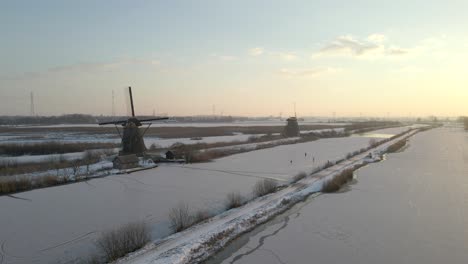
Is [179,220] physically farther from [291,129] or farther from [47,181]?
[291,129]

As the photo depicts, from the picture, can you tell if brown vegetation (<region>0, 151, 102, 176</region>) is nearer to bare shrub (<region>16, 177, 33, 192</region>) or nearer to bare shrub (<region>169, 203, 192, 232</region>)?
bare shrub (<region>16, 177, 33, 192</region>)

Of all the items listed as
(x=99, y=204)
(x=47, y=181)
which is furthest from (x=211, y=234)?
(x=47, y=181)

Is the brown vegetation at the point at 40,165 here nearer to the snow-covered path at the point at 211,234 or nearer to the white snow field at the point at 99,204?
the white snow field at the point at 99,204

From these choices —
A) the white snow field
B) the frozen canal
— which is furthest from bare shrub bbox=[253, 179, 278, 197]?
the frozen canal

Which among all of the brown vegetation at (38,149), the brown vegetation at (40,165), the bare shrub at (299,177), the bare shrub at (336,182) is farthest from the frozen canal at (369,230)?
the brown vegetation at (38,149)

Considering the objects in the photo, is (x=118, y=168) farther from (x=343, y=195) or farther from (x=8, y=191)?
(x=343, y=195)

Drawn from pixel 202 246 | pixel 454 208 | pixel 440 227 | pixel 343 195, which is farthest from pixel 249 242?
pixel 454 208
